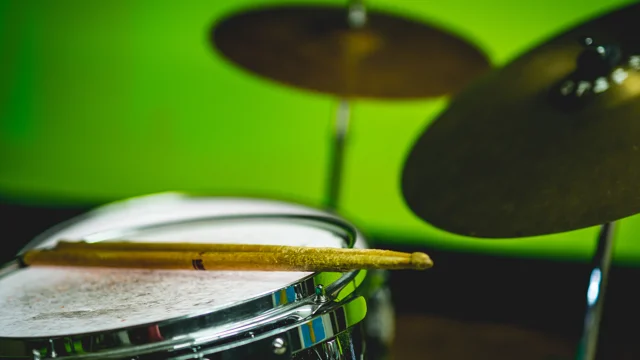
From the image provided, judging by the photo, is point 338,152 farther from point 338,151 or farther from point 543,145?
point 543,145

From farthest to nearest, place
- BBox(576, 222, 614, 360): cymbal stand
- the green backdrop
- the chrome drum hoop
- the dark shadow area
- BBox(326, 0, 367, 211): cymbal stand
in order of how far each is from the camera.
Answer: the dark shadow area < the green backdrop < BBox(326, 0, 367, 211): cymbal stand < BBox(576, 222, 614, 360): cymbal stand < the chrome drum hoop

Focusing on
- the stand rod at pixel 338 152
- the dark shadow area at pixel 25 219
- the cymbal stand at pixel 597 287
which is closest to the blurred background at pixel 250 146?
the dark shadow area at pixel 25 219

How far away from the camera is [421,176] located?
1.91 feet

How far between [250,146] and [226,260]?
3.89 ft

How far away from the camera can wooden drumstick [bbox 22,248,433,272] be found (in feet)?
1.29

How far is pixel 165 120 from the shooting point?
166 centimetres

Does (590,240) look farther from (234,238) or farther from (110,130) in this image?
(110,130)

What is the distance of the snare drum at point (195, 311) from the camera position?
0.38m

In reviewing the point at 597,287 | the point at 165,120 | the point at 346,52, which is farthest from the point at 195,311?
the point at 165,120

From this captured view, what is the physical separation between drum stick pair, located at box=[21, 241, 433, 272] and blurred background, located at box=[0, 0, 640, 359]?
0.85 meters

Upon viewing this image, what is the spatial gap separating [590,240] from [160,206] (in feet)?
3.84

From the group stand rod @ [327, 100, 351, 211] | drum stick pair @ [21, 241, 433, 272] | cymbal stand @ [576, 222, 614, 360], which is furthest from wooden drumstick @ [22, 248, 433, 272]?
stand rod @ [327, 100, 351, 211]

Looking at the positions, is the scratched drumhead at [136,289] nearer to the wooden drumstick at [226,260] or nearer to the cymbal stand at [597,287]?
the wooden drumstick at [226,260]

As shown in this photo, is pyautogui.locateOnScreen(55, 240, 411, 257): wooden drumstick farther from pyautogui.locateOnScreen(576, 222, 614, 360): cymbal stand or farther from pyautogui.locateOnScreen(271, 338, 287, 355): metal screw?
pyautogui.locateOnScreen(576, 222, 614, 360): cymbal stand
